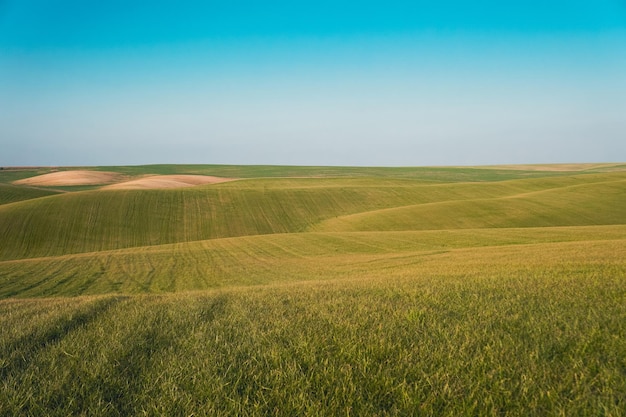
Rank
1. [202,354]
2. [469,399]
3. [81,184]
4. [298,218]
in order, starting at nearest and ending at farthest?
[469,399] → [202,354] → [298,218] → [81,184]

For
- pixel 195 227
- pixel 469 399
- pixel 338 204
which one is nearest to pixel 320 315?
pixel 469 399

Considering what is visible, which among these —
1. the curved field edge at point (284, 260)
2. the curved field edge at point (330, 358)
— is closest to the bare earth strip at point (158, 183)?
the curved field edge at point (284, 260)

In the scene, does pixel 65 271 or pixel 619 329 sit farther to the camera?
pixel 65 271

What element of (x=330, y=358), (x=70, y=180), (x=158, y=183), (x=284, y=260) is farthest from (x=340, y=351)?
(x=70, y=180)

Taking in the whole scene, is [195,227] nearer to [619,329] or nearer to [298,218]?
[298,218]

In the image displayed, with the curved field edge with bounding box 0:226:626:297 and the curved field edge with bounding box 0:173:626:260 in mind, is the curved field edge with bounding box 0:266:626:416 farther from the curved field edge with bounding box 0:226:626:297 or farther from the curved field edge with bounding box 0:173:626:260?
the curved field edge with bounding box 0:173:626:260

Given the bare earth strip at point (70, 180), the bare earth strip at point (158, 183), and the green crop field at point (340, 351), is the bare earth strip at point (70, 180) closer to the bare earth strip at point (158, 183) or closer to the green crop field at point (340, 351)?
the bare earth strip at point (158, 183)

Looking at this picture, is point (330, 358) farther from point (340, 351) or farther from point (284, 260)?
point (284, 260)

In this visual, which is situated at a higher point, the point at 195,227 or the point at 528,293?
the point at 528,293
